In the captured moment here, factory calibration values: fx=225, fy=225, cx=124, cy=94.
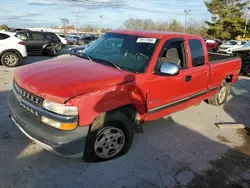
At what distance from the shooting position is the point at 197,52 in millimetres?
4488

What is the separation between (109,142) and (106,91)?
0.78 metres

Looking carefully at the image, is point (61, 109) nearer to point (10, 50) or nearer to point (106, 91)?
point (106, 91)

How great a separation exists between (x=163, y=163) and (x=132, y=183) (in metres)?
0.68

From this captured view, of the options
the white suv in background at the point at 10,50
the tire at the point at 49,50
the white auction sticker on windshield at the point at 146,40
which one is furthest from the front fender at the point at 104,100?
the tire at the point at 49,50

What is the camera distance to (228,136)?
4.39 m

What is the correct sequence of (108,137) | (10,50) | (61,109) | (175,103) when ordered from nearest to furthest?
(61,109)
(108,137)
(175,103)
(10,50)

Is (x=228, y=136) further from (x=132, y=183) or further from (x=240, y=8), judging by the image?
(x=240, y=8)

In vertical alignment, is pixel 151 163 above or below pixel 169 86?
below

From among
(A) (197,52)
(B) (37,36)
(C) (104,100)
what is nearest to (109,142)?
(C) (104,100)

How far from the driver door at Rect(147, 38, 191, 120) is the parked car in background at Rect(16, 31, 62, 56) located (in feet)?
40.4

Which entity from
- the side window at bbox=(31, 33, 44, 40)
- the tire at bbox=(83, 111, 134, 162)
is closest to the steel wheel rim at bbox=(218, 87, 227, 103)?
the tire at bbox=(83, 111, 134, 162)

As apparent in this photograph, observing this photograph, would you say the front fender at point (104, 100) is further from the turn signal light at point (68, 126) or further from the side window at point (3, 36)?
the side window at point (3, 36)

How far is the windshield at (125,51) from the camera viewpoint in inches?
138

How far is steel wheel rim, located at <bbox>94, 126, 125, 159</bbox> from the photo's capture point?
3047 millimetres
